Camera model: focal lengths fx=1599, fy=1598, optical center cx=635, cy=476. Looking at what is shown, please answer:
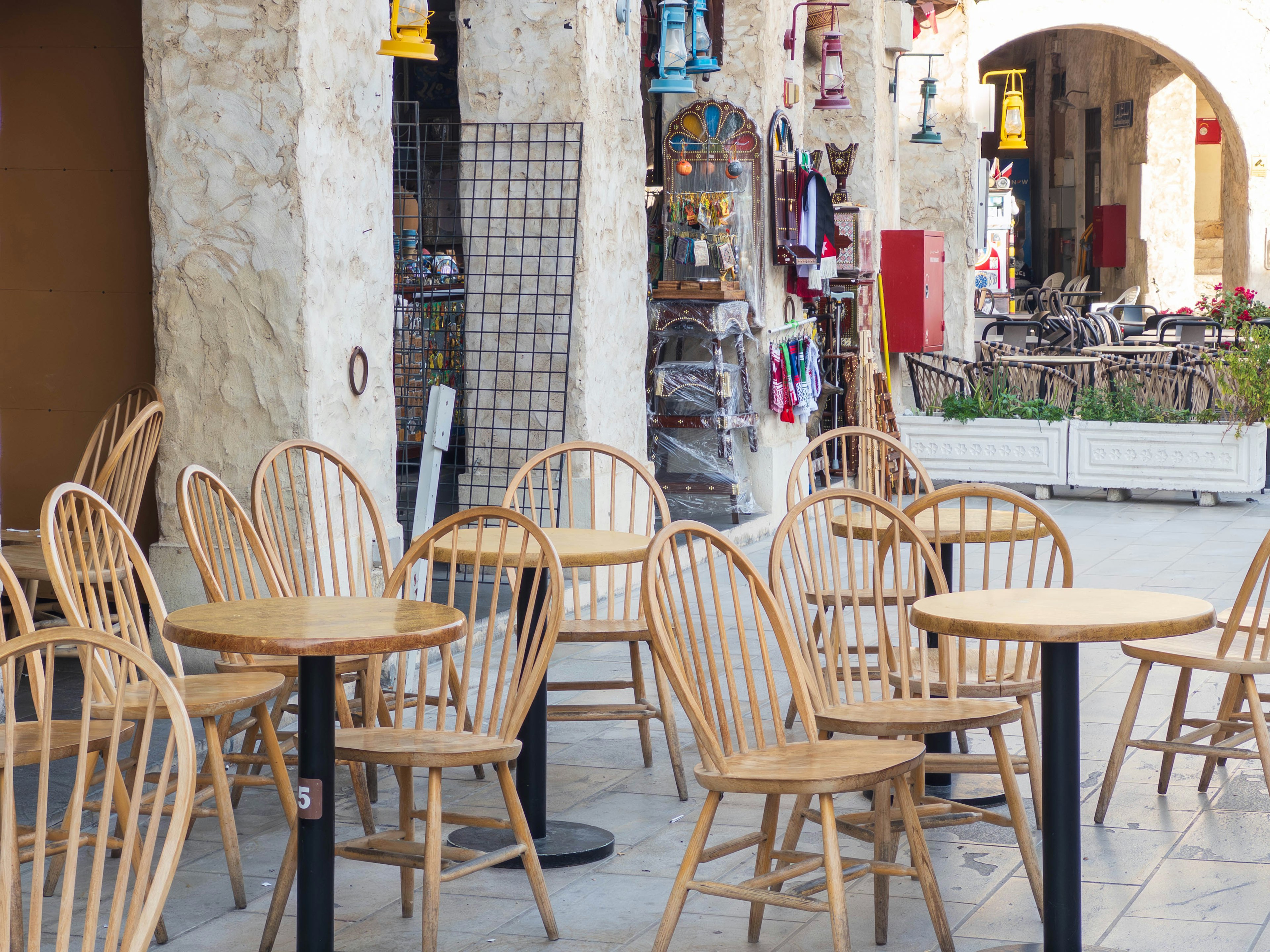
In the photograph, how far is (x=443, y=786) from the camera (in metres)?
4.11

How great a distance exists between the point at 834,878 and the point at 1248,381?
21.9ft

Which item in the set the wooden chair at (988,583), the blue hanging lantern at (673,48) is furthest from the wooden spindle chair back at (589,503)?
the blue hanging lantern at (673,48)

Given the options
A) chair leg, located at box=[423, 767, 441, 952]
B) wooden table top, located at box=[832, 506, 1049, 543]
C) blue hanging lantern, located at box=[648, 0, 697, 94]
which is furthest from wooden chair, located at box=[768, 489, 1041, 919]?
blue hanging lantern, located at box=[648, 0, 697, 94]

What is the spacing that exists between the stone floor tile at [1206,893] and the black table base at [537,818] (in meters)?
1.15

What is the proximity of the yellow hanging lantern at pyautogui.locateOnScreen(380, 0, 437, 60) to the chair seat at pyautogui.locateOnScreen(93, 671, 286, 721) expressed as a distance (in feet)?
6.20

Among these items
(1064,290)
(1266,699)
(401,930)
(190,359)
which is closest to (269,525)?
(190,359)

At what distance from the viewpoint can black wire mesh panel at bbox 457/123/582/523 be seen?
630 cm

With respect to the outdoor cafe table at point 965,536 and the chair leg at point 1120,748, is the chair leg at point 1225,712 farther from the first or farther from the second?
the outdoor cafe table at point 965,536

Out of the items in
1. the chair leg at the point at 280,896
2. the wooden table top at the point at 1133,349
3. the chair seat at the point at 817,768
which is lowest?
the chair leg at the point at 280,896

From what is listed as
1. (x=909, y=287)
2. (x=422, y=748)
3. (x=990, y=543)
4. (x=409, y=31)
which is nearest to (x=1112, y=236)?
(x=909, y=287)

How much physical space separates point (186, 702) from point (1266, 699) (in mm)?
2554

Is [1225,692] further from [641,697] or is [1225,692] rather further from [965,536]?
[641,697]

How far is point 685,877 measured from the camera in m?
2.78

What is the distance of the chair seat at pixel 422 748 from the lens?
9.55ft
